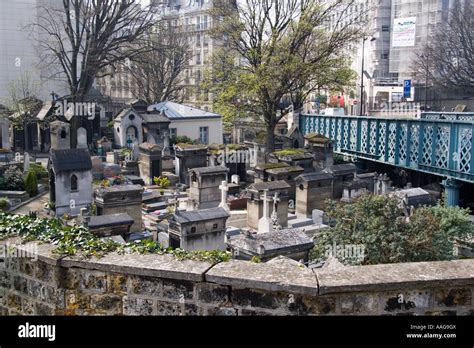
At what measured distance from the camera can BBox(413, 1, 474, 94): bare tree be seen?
162ft

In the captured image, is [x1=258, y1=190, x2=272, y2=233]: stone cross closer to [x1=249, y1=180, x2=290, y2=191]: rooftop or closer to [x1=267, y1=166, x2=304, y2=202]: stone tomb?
[x1=249, y1=180, x2=290, y2=191]: rooftop

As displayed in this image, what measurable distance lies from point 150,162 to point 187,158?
1881mm

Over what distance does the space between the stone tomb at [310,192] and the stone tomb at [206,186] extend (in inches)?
133

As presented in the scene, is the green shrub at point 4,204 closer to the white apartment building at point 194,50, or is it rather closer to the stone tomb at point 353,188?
the stone tomb at point 353,188

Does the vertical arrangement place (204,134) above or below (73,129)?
below

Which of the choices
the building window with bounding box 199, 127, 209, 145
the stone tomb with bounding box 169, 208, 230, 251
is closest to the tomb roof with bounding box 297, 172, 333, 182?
the stone tomb with bounding box 169, 208, 230, 251

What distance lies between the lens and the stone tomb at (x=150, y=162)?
25.7 metres

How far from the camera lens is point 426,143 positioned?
72.8ft

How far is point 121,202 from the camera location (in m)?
17.7

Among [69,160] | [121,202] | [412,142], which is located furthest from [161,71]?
[121,202]

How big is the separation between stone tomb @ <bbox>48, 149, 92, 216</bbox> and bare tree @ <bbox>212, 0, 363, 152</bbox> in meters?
11.8

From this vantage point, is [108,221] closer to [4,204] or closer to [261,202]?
A: [261,202]

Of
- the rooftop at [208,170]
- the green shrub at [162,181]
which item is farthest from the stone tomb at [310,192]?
the green shrub at [162,181]

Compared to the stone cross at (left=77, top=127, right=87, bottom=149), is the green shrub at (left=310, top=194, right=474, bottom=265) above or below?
below
